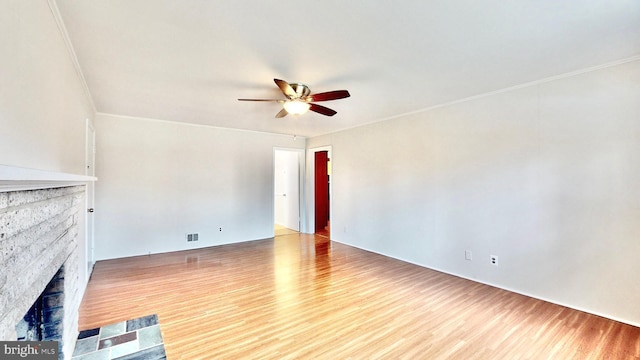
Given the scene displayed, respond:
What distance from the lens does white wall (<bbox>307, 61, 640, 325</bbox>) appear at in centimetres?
248

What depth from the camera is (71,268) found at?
1.94 m

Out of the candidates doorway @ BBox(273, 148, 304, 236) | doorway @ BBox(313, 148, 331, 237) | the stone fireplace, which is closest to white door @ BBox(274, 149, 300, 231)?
doorway @ BBox(273, 148, 304, 236)

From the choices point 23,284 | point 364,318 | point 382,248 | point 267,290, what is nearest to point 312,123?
point 382,248

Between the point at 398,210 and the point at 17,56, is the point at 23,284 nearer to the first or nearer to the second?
the point at 17,56

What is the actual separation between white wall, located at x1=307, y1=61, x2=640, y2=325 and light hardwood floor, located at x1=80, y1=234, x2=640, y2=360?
32cm

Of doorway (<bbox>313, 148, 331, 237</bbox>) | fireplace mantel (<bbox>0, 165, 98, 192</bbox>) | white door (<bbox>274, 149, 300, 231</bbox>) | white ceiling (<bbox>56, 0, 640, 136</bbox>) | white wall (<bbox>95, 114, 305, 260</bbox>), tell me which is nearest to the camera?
fireplace mantel (<bbox>0, 165, 98, 192</bbox>)

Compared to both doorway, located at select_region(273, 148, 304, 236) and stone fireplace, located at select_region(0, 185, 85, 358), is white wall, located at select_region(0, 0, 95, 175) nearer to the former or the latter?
stone fireplace, located at select_region(0, 185, 85, 358)

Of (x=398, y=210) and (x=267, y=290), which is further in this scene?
(x=398, y=210)

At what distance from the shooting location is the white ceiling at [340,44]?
1.72 metres

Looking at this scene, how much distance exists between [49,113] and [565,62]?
13.5 ft

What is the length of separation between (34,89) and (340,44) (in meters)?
1.91

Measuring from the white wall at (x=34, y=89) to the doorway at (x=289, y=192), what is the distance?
435 cm

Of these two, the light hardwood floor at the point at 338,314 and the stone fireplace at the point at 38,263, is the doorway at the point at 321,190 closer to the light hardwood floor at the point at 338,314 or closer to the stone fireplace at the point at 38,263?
the light hardwood floor at the point at 338,314

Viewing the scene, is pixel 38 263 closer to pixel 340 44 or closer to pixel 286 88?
pixel 286 88
